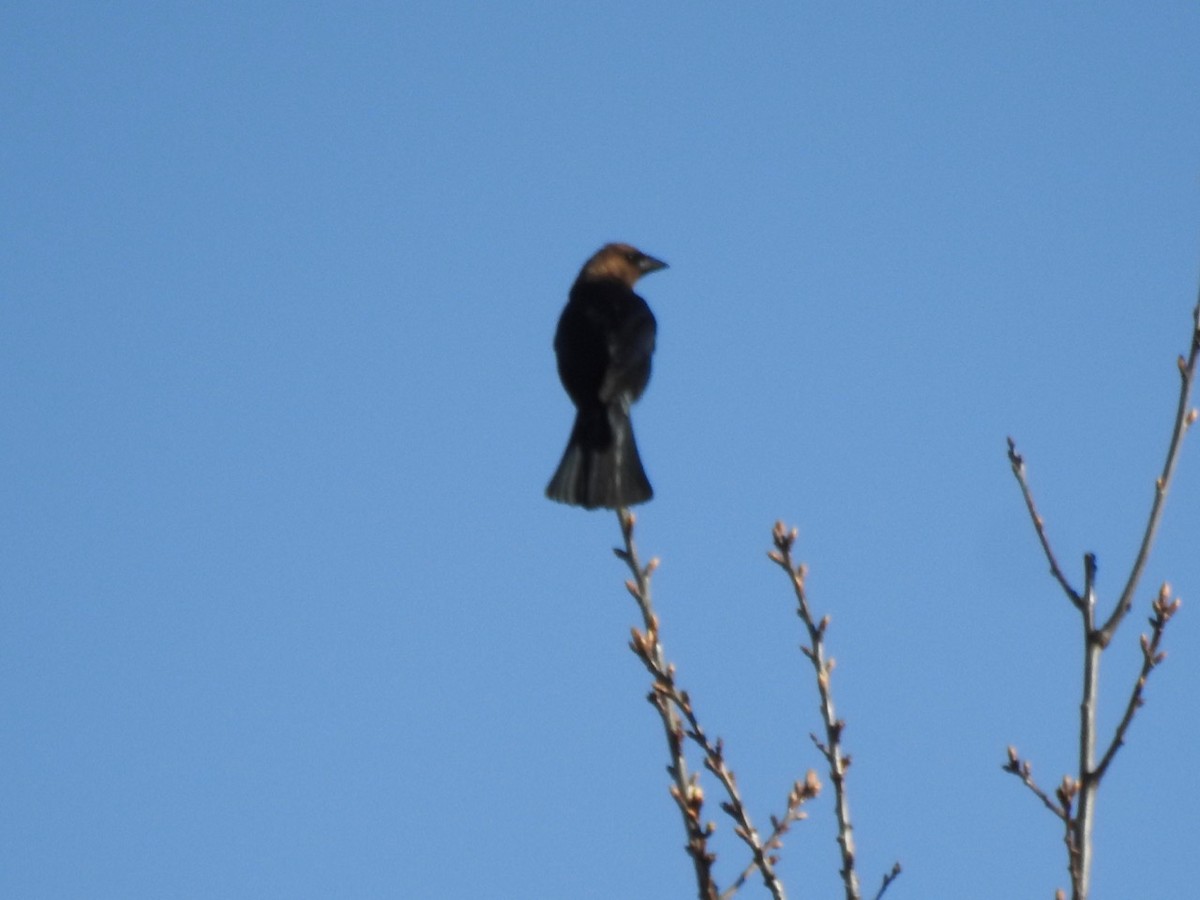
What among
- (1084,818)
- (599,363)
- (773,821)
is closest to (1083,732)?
(1084,818)

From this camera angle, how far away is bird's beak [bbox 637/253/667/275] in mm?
7074

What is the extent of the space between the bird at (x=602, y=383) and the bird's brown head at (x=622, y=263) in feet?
0.54

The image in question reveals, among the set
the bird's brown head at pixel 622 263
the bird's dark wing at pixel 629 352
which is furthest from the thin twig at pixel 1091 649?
the bird's brown head at pixel 622 263

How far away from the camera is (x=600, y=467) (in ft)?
16.4

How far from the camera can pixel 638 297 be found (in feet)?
20.3

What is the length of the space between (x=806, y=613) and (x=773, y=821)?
520mm

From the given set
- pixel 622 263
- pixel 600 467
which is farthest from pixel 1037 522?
pixel 622 263

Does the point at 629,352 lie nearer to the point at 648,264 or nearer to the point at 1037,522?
the point at 648,264

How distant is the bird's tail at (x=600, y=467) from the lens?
4863mm

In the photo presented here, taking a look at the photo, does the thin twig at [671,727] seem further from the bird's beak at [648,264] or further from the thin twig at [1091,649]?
the bird's beak at [648,264]

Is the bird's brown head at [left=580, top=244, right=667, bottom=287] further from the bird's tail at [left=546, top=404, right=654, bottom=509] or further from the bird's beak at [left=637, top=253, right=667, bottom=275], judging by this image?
the bird's tail at [left=546, top=404, right=654, bottom=509]

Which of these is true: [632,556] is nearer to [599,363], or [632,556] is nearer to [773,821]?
[773,821]

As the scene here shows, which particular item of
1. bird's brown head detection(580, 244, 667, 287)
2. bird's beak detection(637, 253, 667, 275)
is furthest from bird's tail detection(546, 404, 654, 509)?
bird's beak detection(637, 253, 667, 275)

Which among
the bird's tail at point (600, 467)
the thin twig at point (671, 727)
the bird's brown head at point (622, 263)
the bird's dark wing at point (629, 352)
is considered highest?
the bird's brown head at point (622, 263)
